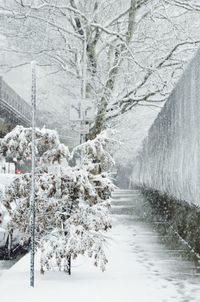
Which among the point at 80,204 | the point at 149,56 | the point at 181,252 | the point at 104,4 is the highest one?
the point at 104,4

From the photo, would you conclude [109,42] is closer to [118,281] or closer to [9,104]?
[118,281]

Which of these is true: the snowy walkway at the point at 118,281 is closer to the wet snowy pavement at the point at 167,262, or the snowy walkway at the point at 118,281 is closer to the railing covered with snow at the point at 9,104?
the wet snowy pavement at the point at 167,262

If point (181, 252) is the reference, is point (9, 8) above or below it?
above

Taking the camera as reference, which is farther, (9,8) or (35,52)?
(35,52)

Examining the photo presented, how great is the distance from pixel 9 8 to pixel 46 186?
14.9 m

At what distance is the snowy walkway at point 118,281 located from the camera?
824cm

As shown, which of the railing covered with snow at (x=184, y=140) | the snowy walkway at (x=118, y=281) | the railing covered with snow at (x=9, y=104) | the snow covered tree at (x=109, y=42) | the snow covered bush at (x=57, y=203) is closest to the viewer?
the snowy walkway at (x=118, y=281)

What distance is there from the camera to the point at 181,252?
13500 millimetres

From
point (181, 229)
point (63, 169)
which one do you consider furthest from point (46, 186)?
point (181, 229)

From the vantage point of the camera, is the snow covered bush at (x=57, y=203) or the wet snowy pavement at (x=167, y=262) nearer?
the wet snowy pavement at (x=167, y=262)

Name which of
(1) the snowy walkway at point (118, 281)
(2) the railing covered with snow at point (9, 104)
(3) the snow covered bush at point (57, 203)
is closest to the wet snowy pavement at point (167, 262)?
(1) the snowy walkway at point (118, 281)

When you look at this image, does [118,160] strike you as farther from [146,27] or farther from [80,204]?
[80,204]

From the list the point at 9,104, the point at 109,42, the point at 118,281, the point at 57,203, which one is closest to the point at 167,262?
the point at 118,281

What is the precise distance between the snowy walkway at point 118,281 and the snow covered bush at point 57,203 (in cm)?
36
